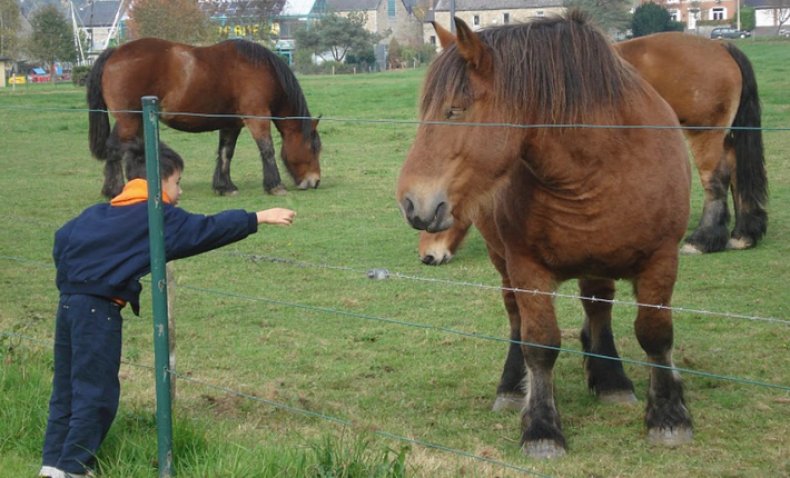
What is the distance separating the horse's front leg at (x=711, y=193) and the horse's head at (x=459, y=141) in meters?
5.96

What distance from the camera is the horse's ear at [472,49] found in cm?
446

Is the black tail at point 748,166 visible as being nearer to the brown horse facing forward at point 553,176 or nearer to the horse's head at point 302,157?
the brown horse facing forward at point 553,176

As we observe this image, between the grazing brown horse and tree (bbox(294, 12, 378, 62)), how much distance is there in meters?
55.7

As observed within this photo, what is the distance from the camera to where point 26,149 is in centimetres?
2108

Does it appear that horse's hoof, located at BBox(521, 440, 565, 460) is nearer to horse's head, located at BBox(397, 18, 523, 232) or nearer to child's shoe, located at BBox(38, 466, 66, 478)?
horse's head, located at BBox(397, 18, 523, 232)

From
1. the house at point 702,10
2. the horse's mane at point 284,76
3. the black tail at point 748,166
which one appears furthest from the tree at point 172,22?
the house at point 702,10

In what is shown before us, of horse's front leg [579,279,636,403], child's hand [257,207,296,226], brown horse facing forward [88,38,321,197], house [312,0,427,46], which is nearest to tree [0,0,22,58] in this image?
house [312,0,427,46]

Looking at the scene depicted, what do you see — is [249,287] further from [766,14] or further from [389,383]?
[766,14]

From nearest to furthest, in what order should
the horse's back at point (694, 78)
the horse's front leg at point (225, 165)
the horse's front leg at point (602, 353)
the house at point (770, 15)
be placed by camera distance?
the horse's front leg at point (602, 353)
the horse's back at point (694, 78)
the horse's front leg at point (225, 165)
the house at point (770, 15)

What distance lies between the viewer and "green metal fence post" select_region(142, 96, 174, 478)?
418 cm

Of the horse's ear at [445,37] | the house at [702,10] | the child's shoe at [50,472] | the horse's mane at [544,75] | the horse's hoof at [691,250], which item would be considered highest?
the house at [702,10]

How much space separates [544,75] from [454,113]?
0.46m

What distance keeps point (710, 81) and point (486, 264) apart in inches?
112

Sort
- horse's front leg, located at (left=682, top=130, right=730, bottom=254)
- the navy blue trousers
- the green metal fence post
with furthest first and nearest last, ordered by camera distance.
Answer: horse's front leg, located at (left=682, top=130, right=730, bottom=254) → the navy blue trousers → the green metal fence post
